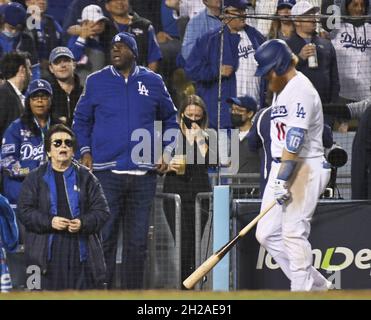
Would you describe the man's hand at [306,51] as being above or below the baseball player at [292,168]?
above

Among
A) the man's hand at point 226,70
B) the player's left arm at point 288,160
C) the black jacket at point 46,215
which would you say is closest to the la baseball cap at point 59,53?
the black jacket at point 46,215

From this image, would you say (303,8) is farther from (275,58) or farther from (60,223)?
(60,223)

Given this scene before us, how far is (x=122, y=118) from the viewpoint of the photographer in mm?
11898

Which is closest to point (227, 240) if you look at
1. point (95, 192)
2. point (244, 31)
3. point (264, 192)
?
point (264, 192)

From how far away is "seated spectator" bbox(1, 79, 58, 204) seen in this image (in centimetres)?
1171

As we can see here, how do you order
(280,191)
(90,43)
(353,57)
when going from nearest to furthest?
(280,191) → (353,57) → (90,43)

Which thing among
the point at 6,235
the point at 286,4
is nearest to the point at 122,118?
the point at 6,235

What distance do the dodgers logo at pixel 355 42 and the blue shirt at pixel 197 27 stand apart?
1.23m

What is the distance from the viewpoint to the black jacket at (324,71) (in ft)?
39.5

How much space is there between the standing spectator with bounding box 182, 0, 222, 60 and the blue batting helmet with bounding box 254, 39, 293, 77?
1.45 meters

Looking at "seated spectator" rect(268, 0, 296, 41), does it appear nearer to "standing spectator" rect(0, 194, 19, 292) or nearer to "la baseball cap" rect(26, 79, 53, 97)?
"la baseball cap" rect(26, 79, 53, 97)

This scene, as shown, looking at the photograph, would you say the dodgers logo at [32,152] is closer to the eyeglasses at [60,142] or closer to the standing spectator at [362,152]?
the eyeglasses at [60,142]

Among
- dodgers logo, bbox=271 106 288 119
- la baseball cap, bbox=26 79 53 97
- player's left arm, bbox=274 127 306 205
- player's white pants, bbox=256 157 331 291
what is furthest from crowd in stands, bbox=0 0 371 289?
player's left arm, bbox=274 127 306 205

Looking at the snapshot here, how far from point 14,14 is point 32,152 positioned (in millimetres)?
1387
